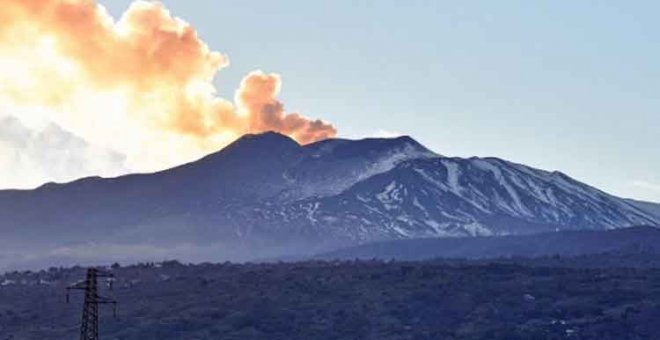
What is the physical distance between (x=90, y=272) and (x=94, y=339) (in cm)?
360

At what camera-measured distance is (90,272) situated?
75.7m

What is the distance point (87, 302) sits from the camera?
75625 millimetres

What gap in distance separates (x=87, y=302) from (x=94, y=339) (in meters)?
2.02

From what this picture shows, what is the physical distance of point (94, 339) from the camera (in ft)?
248

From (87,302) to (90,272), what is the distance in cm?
162
